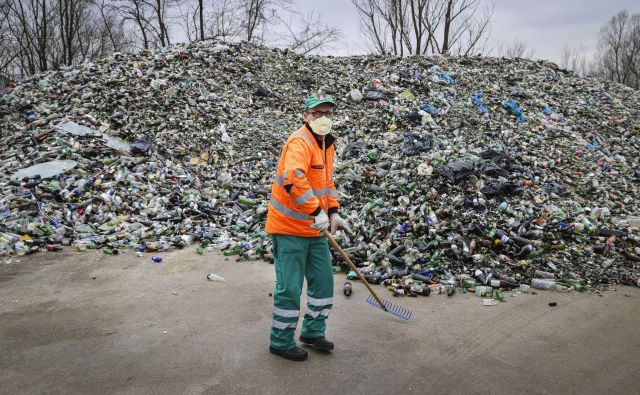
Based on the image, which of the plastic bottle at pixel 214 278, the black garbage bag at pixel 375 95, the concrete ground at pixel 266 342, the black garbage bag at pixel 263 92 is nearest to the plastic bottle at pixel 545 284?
the concrete ground at pixel 266 342

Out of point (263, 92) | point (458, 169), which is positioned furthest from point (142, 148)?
point (458, 169)

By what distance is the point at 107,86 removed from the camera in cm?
977

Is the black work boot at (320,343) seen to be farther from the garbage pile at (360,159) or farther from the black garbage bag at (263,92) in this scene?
the black garbage bag at (263,92)

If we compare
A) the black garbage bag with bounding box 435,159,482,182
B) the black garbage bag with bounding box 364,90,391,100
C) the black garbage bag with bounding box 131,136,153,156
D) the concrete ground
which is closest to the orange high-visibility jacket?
the concrete ground

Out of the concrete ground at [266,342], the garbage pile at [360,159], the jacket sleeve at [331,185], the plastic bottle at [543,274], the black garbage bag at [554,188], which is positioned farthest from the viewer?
the black garbage bag at [554,188]

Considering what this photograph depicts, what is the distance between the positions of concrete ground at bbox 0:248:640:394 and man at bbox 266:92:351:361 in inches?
6.9

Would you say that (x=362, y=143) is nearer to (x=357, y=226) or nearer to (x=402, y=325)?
(x=357, y=226)

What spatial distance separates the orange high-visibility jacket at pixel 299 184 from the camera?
108 inches

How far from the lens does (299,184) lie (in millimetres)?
2736

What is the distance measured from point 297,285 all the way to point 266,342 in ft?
1.98

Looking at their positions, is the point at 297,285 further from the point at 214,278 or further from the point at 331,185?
the point at 214,278

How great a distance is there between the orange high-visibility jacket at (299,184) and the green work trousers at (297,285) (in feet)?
0.32

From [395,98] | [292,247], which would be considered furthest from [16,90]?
[292,247]

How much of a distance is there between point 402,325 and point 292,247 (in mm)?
1272
